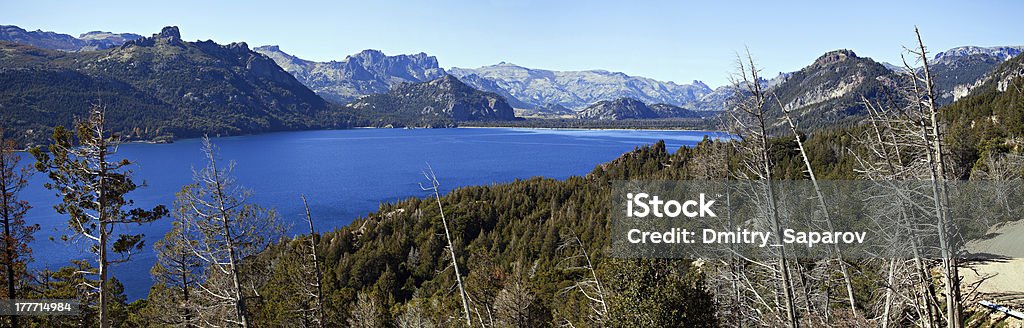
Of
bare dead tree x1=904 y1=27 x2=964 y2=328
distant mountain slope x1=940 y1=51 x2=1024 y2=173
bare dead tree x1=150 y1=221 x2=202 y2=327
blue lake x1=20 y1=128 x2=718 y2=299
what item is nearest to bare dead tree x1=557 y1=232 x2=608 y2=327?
bare dead tree x1=904 y1=27 x2=964 y2=328

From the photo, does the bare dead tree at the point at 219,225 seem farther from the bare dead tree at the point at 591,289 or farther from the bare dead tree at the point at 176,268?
the bare dead tree at the point at 591,289

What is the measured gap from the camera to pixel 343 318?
73.6 feet

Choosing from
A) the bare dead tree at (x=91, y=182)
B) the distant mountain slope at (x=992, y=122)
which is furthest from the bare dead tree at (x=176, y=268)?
the distant mountain slope at (x=992, y=122)

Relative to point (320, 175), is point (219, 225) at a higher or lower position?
higher

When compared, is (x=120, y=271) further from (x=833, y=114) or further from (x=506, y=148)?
(x=833, y=114)

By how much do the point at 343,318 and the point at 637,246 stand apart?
1550 cm

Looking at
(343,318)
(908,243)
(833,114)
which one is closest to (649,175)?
(343,318)

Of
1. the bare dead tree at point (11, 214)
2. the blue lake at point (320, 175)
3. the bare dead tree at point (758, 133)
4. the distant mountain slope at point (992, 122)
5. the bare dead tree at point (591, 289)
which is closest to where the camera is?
the bare dead tree at point (758, 133)

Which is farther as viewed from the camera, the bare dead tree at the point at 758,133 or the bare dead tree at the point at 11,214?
the bare dead tree at the point at 11,214

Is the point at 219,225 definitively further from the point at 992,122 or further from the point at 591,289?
the point at 992,122

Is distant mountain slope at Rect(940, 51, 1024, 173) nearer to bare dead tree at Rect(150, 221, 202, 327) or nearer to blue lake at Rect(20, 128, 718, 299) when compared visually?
bare dead tree at Rect(150, 221, 202, 327)

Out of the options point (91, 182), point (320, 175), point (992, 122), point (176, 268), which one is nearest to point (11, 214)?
point (91, 182)

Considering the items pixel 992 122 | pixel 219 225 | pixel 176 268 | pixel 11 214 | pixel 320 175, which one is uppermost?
pixel 992 122

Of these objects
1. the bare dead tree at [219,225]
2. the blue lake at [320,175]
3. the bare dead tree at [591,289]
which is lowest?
the blue lake at [320,175]
